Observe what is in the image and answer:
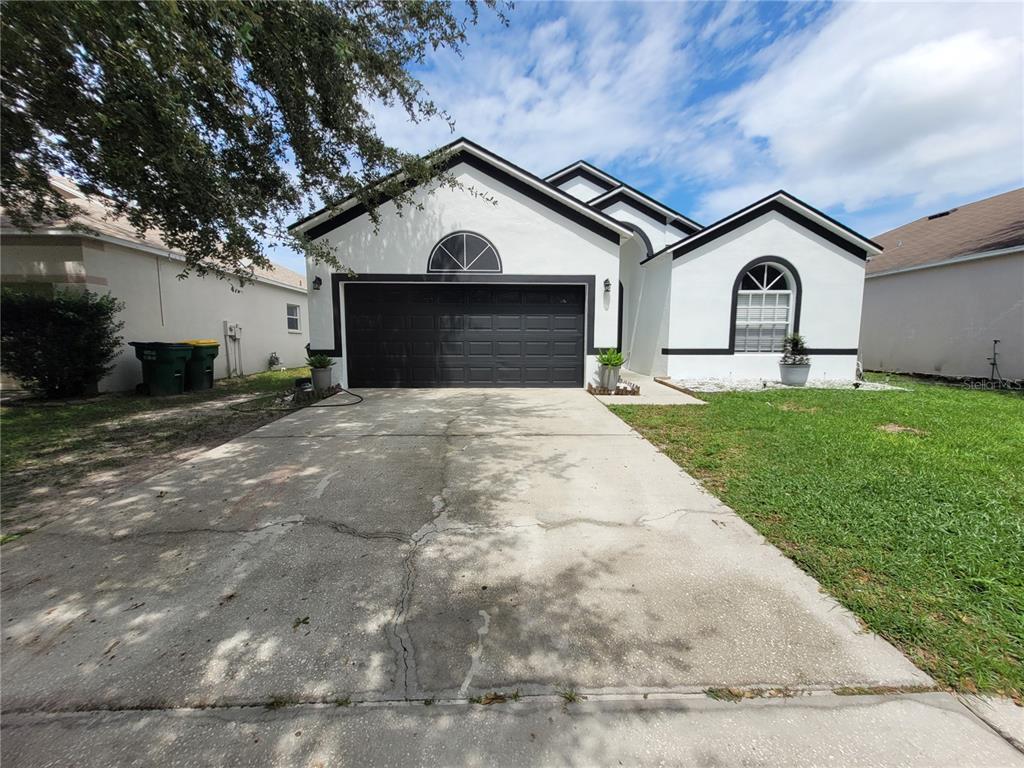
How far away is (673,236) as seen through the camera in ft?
51.4

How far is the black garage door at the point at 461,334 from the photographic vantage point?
10445mm

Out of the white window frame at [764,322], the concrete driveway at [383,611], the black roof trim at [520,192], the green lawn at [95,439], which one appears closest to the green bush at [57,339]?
the green lawn at [95,439]

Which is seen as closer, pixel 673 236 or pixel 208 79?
pixel 208 79

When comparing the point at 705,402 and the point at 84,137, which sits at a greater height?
the point at 84,137

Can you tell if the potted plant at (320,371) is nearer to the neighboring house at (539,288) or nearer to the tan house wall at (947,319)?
the neighboring house at (539,288)

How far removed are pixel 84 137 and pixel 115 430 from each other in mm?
4001

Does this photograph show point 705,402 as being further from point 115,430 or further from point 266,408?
point 115,430

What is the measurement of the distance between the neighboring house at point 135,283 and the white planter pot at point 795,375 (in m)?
13.0

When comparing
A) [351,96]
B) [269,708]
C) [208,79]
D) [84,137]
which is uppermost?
[351,96]

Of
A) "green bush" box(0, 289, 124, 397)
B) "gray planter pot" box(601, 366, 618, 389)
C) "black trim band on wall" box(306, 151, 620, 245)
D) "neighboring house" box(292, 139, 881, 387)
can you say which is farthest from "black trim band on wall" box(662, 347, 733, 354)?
"green bush" box(0, 289, 124, 397)

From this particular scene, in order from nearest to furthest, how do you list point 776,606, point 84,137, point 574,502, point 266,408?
1. point 776,606
2. point 574,502
3. point 84,137
4. point 266,408

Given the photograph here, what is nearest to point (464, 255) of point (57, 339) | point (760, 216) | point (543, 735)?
point (760, 216)

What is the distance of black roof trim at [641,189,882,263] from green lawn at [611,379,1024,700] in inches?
204

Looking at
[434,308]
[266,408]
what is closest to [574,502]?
[266,408]
